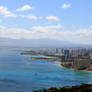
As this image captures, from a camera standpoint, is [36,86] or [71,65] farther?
[71,65]

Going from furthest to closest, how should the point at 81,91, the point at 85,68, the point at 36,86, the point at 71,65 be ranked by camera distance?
1. the point at 71,65
2. the point at 85,68
3. the point at 36,86
4. the point at 81,91

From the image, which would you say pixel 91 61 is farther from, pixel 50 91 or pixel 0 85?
pixel 50 91

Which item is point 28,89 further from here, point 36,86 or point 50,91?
point 50,91

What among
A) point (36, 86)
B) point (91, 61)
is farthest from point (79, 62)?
point (36, 86)

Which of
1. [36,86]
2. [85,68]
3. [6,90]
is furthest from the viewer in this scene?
[85,68]

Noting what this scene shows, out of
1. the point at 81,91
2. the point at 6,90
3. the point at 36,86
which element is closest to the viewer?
the point at 81,91

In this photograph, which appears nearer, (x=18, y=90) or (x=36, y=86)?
(x=18, y=90)

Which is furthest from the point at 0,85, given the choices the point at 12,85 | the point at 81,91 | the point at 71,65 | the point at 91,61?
the point at 91,61

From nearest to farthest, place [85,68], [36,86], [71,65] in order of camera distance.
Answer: [36,86], [85,68], [71,65]
